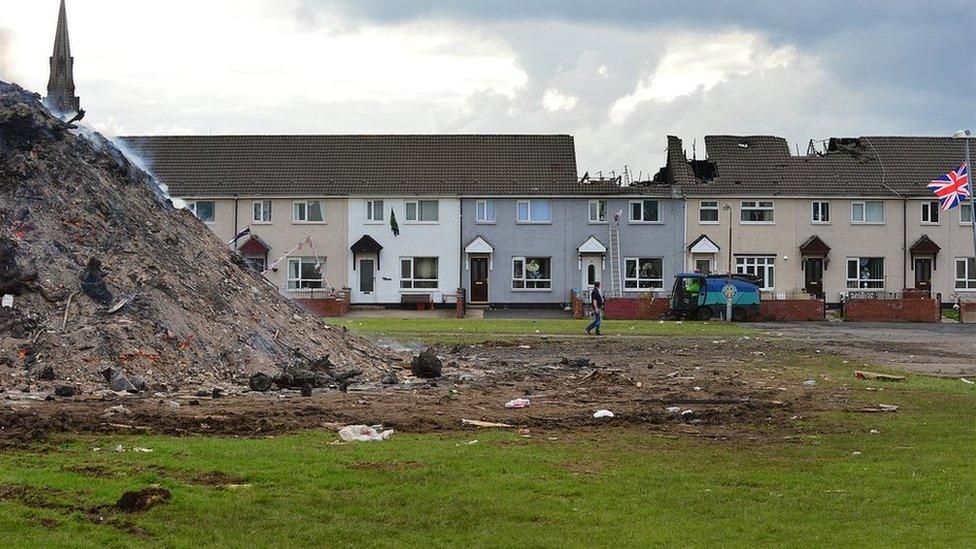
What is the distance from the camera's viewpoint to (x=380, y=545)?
35.4 ft

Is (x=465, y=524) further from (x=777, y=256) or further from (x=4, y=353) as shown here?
(x=777, y=256)

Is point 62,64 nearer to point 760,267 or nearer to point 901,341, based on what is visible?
point 760,267

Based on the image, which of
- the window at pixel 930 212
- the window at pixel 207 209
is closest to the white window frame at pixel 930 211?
the window at pixel 930 212

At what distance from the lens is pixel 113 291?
86.8ft

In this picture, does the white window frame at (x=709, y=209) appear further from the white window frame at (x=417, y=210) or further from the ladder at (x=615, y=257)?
the white window frame at (x=417, y=210)

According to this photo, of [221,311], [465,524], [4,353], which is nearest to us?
[465,524]

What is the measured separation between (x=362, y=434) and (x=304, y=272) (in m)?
60.6

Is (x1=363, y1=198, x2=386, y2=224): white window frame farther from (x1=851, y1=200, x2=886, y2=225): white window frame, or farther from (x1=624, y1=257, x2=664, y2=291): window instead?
(x1=851, y1=200, x2=886, y2=225): white window frame

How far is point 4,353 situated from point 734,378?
49.8 feet

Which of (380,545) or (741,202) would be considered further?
(741,202)

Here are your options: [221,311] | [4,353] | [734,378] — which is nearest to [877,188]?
[734,378]

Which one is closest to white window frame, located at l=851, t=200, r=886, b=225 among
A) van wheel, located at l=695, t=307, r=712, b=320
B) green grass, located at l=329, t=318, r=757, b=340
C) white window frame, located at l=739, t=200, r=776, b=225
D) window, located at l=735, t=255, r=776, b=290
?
white window frame, located at l=739, t=200, r=776, b=225

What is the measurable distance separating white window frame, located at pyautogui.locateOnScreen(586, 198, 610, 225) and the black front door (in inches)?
515

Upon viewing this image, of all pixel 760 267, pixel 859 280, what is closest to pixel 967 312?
pixel 859 280
